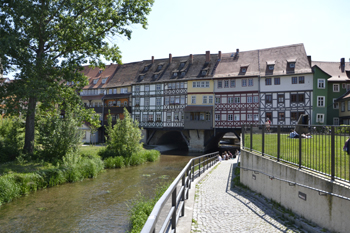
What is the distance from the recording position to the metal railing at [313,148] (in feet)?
19.7

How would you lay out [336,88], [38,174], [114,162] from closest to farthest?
[38,174]
[114,162]
[336,88]

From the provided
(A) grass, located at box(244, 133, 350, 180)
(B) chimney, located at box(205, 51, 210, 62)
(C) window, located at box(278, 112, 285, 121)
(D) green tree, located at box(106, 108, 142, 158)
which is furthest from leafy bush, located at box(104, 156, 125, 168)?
(B) chimney, located at box(205, 51, 210, 62)

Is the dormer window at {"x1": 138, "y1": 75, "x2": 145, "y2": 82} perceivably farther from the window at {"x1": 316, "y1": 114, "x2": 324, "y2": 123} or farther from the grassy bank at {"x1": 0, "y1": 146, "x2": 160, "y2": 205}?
the window at {"x1": 316, "y1": 114, "x2": 324, "y2": 123}

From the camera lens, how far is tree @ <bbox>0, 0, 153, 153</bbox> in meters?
16.8

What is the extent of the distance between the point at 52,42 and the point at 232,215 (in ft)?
58.5

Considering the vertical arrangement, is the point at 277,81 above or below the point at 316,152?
above

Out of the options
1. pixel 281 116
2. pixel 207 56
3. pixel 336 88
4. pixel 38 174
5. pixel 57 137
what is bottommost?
pixel 38 174

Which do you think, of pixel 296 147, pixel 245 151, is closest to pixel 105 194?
pixel 245 151

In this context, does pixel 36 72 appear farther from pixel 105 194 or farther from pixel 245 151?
pixel 245 151

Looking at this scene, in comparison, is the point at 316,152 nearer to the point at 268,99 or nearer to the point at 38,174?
the point at 38,174

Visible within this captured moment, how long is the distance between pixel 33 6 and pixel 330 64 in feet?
132

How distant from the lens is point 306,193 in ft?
21.3

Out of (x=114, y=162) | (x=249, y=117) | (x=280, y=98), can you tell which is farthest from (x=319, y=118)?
(x=114, y=162)

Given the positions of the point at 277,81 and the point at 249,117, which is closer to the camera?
the point at 277,81
